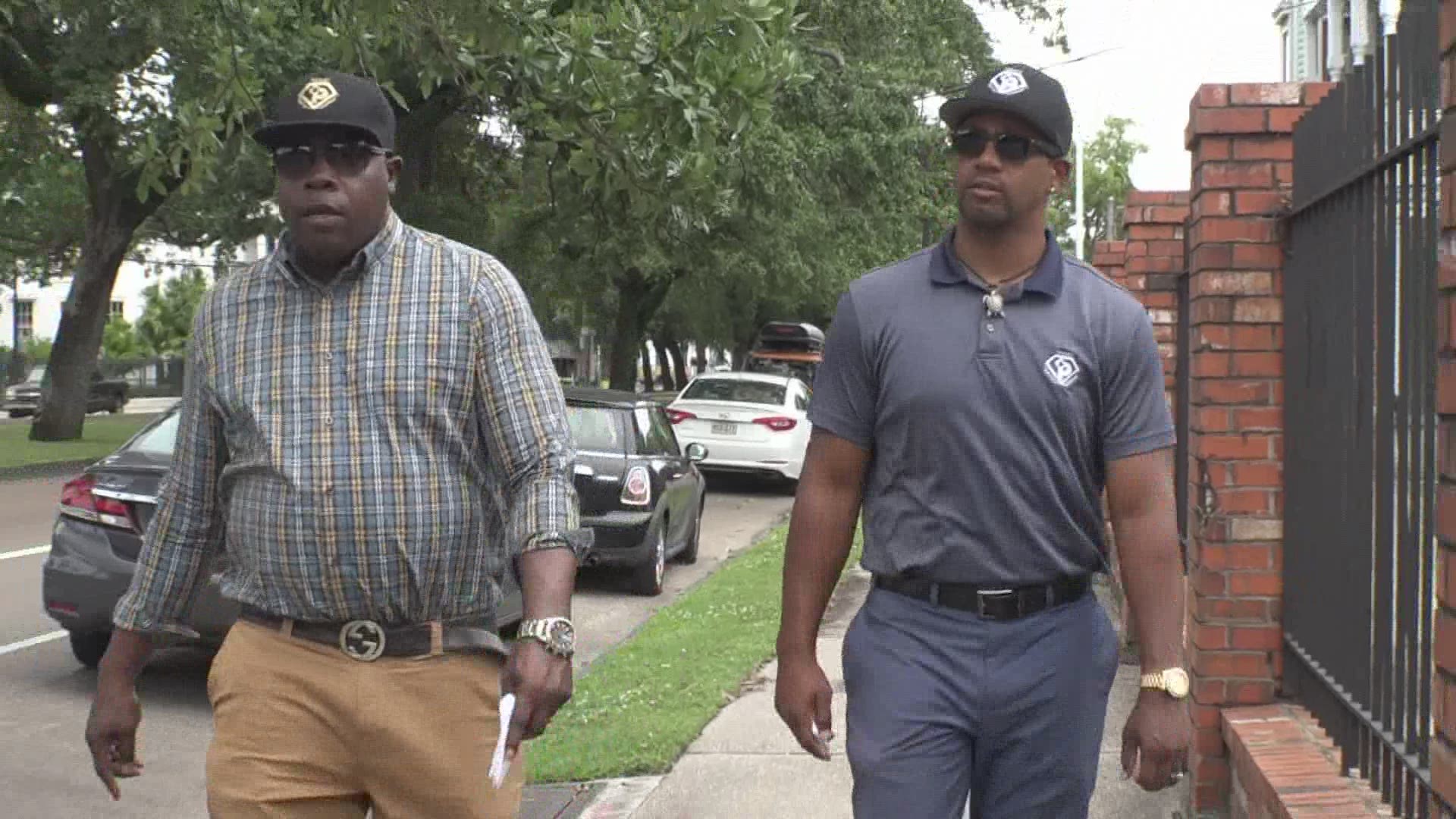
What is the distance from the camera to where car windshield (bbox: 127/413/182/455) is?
27.5 feet

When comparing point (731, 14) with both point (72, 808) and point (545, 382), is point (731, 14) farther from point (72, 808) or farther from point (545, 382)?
point (545, 382)

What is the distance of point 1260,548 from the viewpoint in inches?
219

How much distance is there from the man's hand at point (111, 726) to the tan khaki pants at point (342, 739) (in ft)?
0.89

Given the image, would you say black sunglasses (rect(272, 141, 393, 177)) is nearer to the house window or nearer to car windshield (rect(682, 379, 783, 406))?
car windshield (rect(682, 379, 783, 406))

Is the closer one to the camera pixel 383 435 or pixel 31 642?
pixel 383 435

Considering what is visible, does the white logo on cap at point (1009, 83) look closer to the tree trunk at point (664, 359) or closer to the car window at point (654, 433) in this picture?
the car window at point (654, 433)

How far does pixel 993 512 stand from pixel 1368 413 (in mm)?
1530

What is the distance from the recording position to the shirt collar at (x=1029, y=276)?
3.40 meters

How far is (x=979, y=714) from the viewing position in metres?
3.31

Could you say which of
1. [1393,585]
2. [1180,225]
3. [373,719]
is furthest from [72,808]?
[1180,225]

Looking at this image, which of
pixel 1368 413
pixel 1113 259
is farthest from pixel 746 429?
pixel 1368 413

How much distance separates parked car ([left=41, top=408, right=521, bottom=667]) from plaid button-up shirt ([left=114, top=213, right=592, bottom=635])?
4.67 meters

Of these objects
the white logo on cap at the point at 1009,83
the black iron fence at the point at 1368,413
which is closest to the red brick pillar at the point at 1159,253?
the black iron fence at the point at 1368,413

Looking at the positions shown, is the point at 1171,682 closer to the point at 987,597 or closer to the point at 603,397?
the point at 987,597
